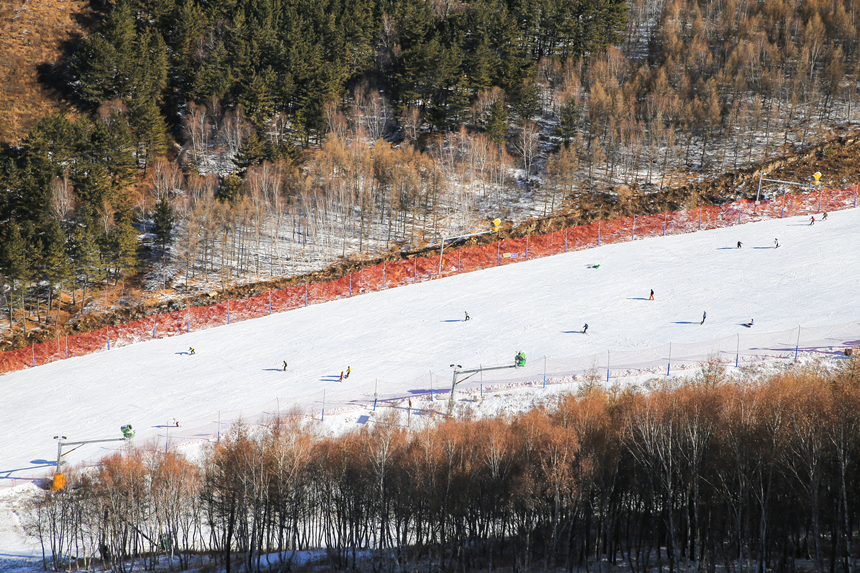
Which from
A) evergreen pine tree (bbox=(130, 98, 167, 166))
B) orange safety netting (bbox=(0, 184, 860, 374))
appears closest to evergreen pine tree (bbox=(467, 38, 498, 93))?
orange safety netting (bbox=(0, 184, 860, 374))

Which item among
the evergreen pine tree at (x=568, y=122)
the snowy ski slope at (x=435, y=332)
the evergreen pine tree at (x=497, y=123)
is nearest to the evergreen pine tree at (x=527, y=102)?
the evergreen pine tree at (x=568, y=122)

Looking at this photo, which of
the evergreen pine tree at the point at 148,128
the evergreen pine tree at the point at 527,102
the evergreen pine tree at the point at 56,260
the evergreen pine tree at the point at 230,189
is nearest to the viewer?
the evergreen pine tree at the point at 56,260

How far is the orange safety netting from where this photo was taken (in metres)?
60.9

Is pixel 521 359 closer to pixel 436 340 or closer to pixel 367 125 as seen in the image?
pixel 436 340

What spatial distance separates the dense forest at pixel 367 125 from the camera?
72.4 m

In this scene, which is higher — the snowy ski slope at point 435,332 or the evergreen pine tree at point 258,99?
the evergreen pine tree at point 258,99

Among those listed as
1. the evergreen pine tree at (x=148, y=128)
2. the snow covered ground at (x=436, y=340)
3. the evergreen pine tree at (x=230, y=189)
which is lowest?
the snow covered ground at (x=436, y=340)

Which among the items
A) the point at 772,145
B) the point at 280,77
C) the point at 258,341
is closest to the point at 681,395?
the point at 258,341

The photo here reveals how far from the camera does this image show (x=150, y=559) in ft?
134

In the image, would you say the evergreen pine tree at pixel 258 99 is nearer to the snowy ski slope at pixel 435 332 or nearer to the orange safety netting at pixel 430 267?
the orange safety netting at pixel 430 267

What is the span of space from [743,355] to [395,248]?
36534mm

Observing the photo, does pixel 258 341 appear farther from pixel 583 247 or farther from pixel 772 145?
pixel 772 145

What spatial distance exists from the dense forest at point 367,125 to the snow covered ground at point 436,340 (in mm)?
10899

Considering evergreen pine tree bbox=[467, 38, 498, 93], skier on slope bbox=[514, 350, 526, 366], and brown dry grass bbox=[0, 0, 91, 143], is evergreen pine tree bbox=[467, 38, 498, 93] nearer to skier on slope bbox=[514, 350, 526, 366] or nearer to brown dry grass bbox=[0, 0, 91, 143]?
brown dry grass bbox=[0, 0, 91, 143]
